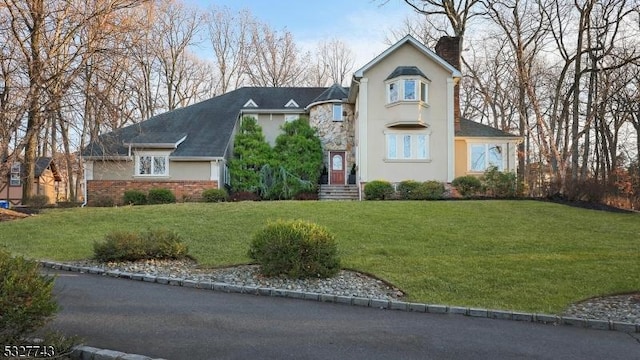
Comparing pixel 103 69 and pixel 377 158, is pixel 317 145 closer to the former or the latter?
pixel 377 158

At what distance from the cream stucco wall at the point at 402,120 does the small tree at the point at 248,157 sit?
5.84 m

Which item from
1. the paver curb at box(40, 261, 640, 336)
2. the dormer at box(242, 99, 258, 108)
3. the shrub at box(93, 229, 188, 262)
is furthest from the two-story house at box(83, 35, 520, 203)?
the paver curb at box(40, 261, 640, 336)

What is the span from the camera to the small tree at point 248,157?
25875mm

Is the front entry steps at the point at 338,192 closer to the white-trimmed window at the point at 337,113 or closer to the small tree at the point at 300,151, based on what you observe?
the small tree at the point at 300,151

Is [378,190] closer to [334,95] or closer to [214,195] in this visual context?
[214,195]

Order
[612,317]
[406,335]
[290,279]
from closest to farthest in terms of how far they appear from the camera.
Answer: [406,335] → [612,317] → [290,279]

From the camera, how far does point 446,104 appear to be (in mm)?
24562

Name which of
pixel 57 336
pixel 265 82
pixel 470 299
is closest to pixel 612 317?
pixel 470 299

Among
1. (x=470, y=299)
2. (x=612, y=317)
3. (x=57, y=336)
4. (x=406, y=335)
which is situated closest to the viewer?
(x=57, y=336)

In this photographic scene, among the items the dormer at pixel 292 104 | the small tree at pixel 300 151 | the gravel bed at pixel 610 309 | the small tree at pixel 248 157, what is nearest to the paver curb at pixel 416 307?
the gravel bed at pixel 610 309

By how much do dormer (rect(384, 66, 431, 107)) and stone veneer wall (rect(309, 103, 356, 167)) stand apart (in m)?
4.33

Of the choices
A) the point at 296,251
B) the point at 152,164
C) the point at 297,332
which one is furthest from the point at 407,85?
the point at 297,332

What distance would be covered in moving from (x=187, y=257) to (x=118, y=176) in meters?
15.8

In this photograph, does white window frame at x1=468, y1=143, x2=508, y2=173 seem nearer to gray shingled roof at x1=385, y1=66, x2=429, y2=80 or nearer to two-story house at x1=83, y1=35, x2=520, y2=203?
two-story house at x1=83, y1=35, x2=520, y2=203
